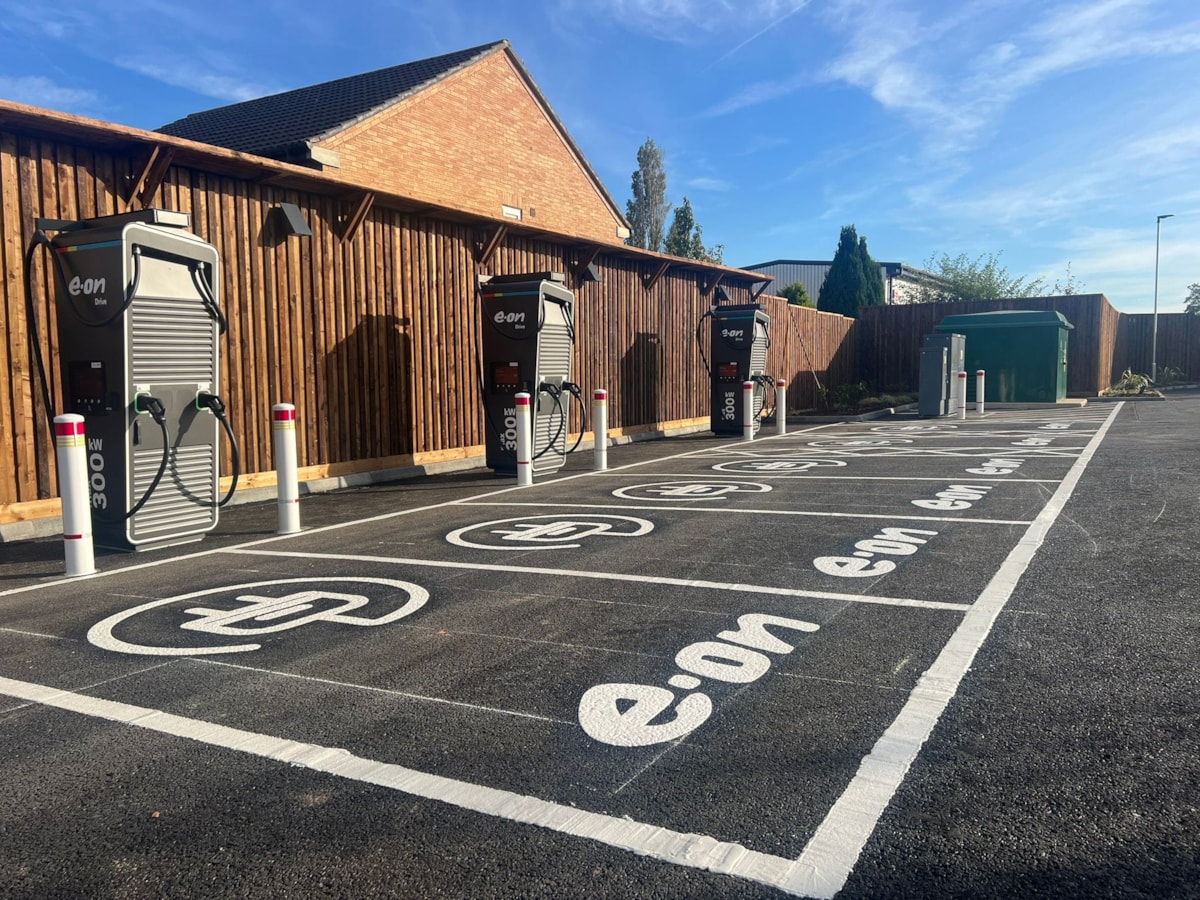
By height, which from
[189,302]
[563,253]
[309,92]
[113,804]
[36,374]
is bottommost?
[113,804]

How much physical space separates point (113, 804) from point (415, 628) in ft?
6.10

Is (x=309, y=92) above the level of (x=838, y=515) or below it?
above

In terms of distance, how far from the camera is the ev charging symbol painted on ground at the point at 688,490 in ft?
28.8

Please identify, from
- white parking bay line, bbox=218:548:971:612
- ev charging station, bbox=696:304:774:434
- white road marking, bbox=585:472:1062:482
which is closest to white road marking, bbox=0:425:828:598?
white parking bay line, bbox=218:548:971:612

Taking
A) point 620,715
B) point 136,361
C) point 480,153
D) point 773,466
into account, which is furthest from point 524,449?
point 480,153

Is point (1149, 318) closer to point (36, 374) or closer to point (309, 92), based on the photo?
point (309, 92)

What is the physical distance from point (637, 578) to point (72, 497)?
13.1ft

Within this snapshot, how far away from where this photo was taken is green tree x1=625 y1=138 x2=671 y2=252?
62438mm

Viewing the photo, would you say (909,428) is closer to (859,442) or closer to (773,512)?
(859,442)

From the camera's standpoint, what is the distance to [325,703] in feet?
11.4

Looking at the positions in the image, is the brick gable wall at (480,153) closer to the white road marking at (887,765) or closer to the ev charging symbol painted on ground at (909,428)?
the ev charging symbol painted on ground at (909,428)

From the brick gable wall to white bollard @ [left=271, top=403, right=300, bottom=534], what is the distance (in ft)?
33.0

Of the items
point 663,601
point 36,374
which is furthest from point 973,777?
point 36,374

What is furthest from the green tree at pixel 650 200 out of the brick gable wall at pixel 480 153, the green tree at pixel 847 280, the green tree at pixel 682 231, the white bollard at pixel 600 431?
the white bollard at pixel 600 431
